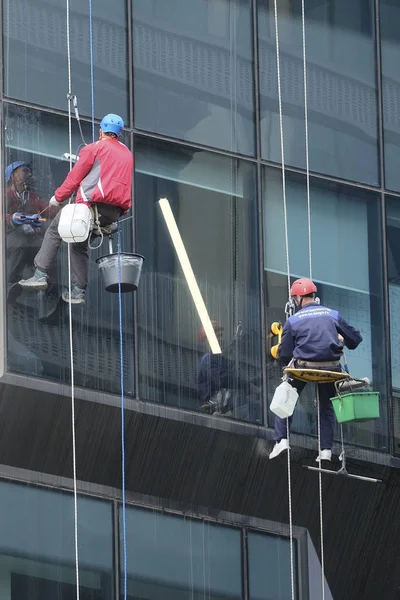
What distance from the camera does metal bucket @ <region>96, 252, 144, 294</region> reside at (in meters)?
19.9

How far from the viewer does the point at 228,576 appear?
70.7ft

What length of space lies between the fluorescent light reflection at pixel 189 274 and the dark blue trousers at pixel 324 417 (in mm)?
1122

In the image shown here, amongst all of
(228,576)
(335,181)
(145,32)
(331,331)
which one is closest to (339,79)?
(335,181)

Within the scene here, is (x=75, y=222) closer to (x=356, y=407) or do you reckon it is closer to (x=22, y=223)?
(x=22, y=223)

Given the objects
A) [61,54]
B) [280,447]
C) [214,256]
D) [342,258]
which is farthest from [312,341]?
[61,54]

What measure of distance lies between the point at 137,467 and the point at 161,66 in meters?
4.05

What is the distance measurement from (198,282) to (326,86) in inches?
113

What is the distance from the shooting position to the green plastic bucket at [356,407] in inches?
803

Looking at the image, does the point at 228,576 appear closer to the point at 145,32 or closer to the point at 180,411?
the point at 180,411

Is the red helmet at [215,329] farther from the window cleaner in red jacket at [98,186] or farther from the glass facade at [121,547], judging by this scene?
the window cleaner in red jacket at [98,186]

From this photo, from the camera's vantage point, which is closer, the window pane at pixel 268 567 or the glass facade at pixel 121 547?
the glass facade at pixel 121 547

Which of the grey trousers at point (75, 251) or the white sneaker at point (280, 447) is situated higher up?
the grey trousers at point (75, 251)

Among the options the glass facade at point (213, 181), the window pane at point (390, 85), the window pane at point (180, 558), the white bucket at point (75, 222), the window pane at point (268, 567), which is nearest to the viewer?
the white bucket at point (75, 222)

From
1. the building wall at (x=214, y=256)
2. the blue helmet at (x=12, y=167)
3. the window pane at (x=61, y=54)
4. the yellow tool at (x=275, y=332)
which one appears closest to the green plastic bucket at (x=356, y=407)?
the yellow tool at (x=275, y=332)
